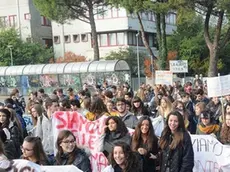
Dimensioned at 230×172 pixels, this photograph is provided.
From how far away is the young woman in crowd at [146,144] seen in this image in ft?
19.5

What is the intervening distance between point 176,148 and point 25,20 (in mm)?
50738

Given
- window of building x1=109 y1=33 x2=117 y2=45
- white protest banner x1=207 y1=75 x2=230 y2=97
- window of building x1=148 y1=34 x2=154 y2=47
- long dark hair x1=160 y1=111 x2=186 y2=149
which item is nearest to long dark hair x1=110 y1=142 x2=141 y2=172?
long dark hair x1=160 y1=111 x2=186 y2=149

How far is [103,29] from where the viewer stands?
168ft

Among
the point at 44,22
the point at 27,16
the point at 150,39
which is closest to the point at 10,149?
the point at 150,39

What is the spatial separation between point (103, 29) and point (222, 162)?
45.4 meters

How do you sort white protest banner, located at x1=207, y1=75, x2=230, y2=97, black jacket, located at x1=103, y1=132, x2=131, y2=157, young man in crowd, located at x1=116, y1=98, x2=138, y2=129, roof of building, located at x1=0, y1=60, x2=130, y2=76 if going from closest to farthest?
1. black jacket, located at x1=103, y1=132, x2=131, y2=157
2. young man in crowd, located at x1=116, y1=98, x2=138, y2=129
3. white protest banner, located at x1=207, y1=75, x2=230, y2=97
4. roof of building, located at x1=0, y1=60, x2=130, y2=76

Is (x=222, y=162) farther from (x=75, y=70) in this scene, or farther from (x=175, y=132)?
(x=75, y=70)

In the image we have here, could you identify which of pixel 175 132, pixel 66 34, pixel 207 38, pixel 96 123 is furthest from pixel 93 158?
pixel 66 34

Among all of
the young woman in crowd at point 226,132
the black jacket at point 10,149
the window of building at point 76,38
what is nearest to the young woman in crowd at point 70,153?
the black jacket at point 10,149

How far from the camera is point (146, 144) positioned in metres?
6.00

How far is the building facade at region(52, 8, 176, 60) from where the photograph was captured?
1960 inches

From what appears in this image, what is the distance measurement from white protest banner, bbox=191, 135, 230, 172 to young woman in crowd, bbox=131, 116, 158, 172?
95cm

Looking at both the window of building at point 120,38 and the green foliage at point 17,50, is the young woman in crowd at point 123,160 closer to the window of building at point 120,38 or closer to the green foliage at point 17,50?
the green foliage at point 17,50

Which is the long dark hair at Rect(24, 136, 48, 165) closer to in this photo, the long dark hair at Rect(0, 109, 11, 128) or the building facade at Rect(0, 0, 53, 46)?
the long dark hair at Rect(0, 109, 11, 128)
